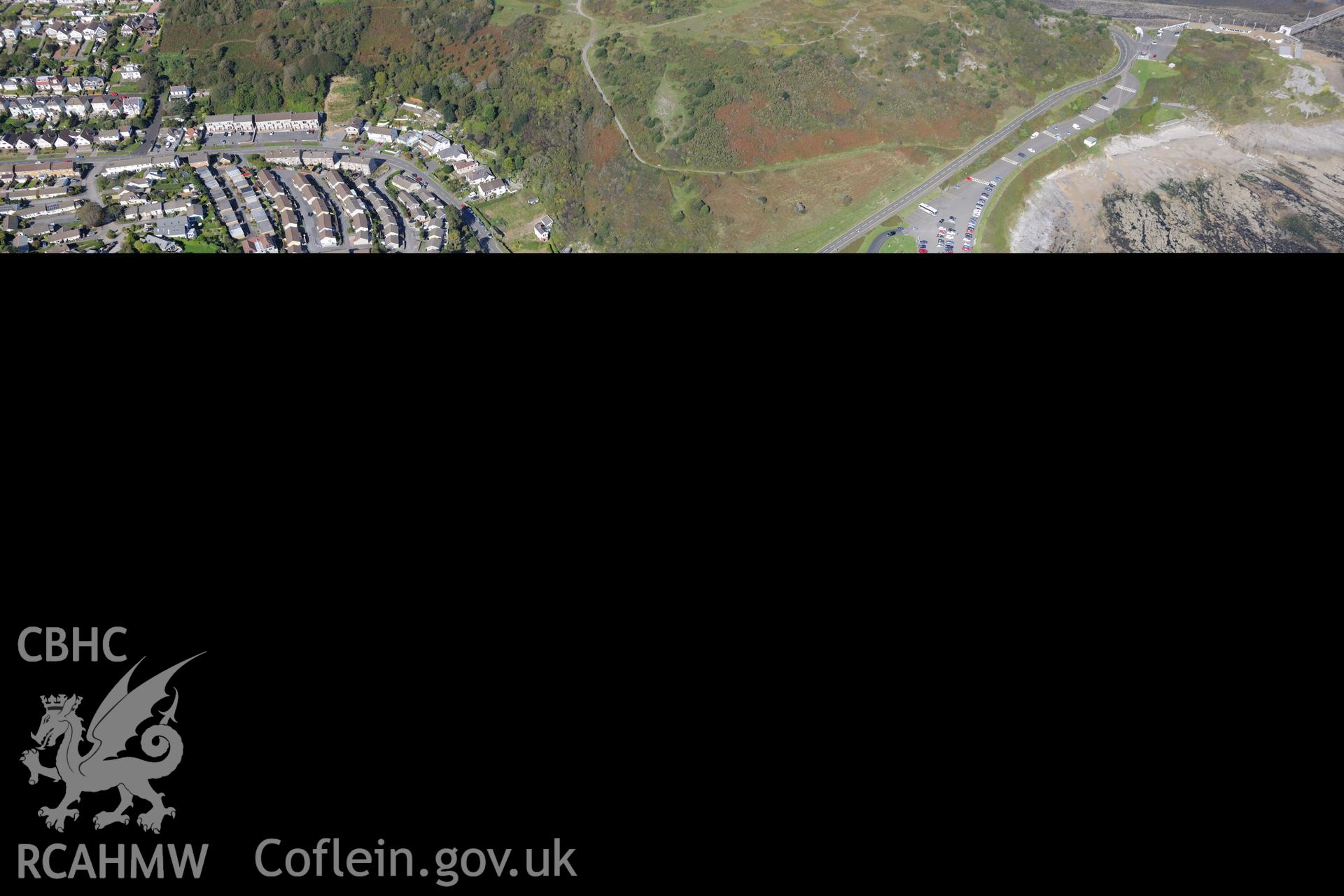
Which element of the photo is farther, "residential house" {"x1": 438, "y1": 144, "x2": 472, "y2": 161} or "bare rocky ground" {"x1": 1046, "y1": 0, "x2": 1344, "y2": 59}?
"bare rocky ground" {"x1": 1046, "y1": 0, "x2": 1344, "y2": 59}

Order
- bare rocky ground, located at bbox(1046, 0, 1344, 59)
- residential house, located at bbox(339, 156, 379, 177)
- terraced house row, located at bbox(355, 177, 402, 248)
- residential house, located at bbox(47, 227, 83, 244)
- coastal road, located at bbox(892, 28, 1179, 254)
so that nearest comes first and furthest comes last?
coastal road, located at bbox(892, 28, 1179, 254) → residential house, located at bbox(47, 227, 83, 244) → terraced house row, located at bbox(355, 177, 402, 248) → residential house, located at bbox(339, 156, 379, 177) → bare rocky ground, located at bbox(1046, 0, 1344, 59)

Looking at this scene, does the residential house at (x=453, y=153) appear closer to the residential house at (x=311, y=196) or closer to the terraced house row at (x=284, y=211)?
the residential house at (x=311, y=196)

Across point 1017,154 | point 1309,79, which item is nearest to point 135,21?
point 1017,154

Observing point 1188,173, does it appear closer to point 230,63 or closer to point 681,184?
point 681,184

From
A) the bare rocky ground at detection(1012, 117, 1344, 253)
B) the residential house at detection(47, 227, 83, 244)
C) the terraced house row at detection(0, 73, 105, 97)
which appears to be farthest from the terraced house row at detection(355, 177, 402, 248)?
the bare rocky ground at detection(1012, 117, 1344, 253)

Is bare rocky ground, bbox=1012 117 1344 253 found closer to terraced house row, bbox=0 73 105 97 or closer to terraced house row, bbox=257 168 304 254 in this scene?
terraced house row, bbox=257 168 304 254

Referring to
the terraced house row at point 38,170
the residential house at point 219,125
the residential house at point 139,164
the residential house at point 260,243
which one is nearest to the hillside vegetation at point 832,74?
the residential house at point 260,243

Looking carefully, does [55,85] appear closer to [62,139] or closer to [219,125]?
[62,139]

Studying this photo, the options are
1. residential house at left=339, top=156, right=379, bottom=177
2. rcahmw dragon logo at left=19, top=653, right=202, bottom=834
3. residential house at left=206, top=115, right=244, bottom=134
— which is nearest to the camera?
rcahmw dragon logo at left=19, top=653, right=202, bottom=834
